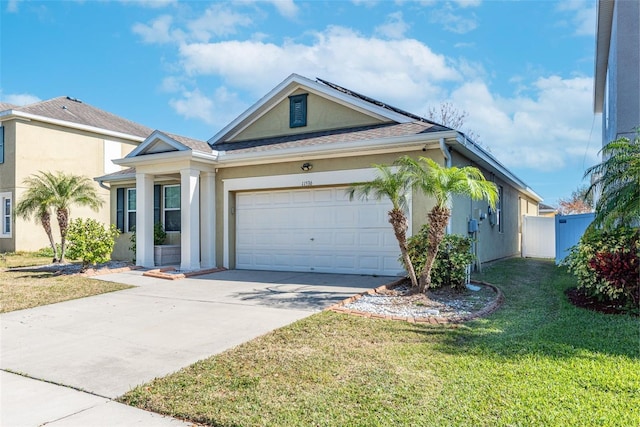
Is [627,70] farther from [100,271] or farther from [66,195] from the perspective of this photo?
[66,195]

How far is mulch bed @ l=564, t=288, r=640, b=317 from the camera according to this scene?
6484mm

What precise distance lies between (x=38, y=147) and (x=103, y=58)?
8.14m

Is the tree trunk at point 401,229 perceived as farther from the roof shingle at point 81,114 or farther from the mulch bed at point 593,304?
the roof shingle at point 81,114

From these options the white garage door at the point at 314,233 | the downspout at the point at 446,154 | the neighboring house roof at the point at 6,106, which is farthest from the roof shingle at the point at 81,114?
the downspout at the point at 446,154

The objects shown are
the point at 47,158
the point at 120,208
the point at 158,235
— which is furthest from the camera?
the point at 47,158

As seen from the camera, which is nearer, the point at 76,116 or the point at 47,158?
the point at 47,158

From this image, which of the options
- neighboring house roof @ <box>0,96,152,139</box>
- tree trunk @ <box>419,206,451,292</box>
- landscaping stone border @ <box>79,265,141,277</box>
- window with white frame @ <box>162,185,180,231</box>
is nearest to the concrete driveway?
tree trunk @ <box>419,206,451,292</box>

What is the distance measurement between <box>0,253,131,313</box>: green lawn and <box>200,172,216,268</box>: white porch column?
285 cm

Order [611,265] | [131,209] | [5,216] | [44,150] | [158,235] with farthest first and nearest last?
[44,150]
[5,216]
[131,209]
[158,235]
[611,265]

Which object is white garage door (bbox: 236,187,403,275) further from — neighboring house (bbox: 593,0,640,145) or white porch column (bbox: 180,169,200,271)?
neighboring house (bbox: 593,0,640,145)

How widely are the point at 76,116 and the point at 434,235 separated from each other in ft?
66.9

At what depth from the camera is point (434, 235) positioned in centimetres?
783

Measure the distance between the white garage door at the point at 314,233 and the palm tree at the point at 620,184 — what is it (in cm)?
452

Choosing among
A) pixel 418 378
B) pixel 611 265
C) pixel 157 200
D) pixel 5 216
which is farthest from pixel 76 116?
pixel 611 265
